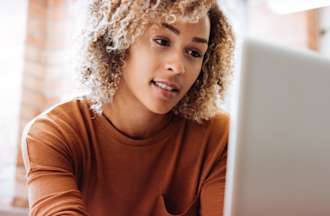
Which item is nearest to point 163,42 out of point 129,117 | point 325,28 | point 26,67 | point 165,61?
point 165,61

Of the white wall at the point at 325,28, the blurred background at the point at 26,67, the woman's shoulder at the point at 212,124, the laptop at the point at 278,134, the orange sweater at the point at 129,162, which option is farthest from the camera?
the white wall at the point at 325,28

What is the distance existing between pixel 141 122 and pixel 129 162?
0.30 feet

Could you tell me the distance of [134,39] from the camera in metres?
1.00

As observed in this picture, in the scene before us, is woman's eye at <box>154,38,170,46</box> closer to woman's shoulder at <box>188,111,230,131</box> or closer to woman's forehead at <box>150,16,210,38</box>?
woman's forehead at <box>150,16,210,38</box>

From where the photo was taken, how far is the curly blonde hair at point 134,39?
3.20ft

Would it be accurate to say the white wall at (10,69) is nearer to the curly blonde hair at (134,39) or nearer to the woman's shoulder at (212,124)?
the curly blonde hair at (134,39)

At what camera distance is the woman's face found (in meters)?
0.95

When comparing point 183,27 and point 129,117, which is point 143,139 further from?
point 183,27

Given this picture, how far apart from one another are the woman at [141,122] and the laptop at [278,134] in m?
0.38

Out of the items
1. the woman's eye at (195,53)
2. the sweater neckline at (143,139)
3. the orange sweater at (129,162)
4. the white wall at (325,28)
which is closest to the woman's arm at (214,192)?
the orange sweater at (129,162)

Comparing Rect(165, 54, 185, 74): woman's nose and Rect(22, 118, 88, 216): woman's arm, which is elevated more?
Rect(165, 54, 185, 74): woman's nose

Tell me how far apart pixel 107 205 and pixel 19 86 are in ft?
4.66

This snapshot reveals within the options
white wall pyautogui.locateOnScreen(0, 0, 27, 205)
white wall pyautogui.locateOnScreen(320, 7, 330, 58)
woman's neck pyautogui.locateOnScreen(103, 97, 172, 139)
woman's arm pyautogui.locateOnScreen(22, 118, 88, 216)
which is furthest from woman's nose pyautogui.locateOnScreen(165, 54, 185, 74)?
Result: white wall pyautogui.locateOnScreen(320, 7, 330, 58)

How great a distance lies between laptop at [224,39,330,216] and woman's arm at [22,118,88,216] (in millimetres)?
399
